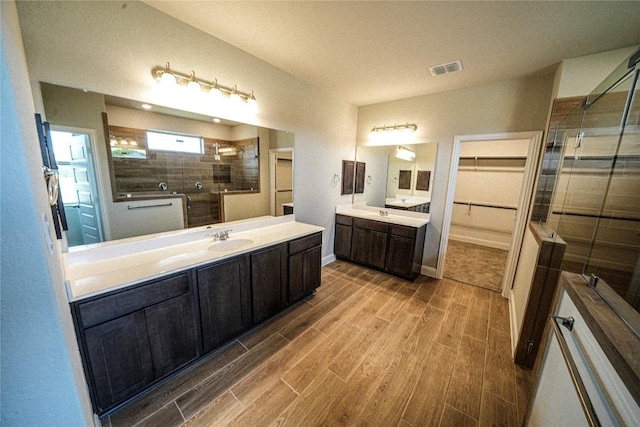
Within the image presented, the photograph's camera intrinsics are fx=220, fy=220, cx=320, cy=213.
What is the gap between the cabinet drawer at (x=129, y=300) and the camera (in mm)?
1196

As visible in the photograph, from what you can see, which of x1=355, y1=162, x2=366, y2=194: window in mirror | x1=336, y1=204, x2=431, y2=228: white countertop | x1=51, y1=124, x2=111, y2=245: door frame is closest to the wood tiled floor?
x1=336, y1=204, x2=431, y2=228: white countertop

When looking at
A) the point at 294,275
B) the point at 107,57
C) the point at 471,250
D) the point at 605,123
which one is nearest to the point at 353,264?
the point at 294,275

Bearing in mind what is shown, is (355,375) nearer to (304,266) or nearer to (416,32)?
(304,266)

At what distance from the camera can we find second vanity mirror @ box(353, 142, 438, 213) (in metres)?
3.31

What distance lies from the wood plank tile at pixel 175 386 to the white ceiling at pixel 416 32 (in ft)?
8.95

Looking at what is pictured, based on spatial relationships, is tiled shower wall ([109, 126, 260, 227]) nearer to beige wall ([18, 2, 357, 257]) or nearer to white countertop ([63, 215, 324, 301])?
white countertop ([63, 215, 324, 301])

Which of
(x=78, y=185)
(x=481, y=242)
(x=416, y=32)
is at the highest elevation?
(x=416, y=32)

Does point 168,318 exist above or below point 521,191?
below

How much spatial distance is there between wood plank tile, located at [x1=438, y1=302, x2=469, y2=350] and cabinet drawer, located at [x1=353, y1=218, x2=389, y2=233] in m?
1.25

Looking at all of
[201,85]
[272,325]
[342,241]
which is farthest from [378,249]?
[201,85]

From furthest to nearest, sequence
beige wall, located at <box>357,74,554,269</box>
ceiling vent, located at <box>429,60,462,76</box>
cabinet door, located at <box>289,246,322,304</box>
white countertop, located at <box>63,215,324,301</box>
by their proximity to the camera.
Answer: beige wall, located at <box>357,74,554,269</box>
cabinet door, located at <box>289,246,322,304</box>
ceiling vent, located at <box>429,60,462,76</box>
white countertop, located at <box>63,215,324,301</box>

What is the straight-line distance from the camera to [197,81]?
1.89 m

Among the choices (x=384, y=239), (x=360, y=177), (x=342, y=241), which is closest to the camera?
(x=384, y=239)

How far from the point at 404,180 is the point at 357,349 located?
261 cm
